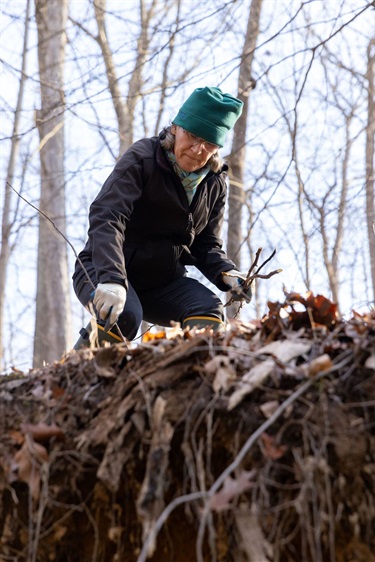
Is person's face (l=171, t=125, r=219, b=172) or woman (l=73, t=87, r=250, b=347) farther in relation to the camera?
person's face (l=171, t=125, r=219, b=172)

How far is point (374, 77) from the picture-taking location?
42.3ft

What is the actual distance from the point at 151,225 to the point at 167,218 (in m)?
0.11

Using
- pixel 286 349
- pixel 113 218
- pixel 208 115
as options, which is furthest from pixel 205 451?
pixel 208 115

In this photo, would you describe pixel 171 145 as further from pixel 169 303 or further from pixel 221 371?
pixel 221 371

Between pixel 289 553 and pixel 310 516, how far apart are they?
8.8 inches

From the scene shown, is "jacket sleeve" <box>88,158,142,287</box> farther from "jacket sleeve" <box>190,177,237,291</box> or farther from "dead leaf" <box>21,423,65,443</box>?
"dead leaf" <box>21,423,65,443</box>

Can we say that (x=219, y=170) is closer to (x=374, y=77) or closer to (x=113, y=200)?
(x=113, y=200)

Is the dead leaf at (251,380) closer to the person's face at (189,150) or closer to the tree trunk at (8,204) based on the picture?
the person's face at (189,150)

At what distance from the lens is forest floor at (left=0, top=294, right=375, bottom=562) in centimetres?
210

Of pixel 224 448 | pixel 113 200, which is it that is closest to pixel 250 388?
pixel 224 448

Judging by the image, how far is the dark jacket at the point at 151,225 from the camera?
3852mm

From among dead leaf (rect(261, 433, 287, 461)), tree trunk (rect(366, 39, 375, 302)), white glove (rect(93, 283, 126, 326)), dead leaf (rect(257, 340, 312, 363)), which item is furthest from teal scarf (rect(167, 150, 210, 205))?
tree trunk (rect(366, 39, 375, 302))

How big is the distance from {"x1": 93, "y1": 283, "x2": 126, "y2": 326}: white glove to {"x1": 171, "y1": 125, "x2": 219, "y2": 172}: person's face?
101 centimetres

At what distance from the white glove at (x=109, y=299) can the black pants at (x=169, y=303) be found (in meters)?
0.39
